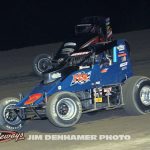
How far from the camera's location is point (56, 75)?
9.72 metres

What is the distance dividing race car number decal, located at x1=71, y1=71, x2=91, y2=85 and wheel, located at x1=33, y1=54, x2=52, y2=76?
20.1 feet

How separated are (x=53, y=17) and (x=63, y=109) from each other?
12.8 metres

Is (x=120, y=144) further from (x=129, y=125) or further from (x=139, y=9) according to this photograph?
(x=139, y=9)

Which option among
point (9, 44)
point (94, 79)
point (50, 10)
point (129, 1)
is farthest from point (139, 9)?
point (94, 79)

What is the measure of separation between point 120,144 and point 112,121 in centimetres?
178

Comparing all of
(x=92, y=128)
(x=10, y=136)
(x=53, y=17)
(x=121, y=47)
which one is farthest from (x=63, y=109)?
(x=53, y=17)

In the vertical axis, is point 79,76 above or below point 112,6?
below

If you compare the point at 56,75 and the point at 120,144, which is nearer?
the point at 120,144

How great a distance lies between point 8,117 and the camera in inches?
381

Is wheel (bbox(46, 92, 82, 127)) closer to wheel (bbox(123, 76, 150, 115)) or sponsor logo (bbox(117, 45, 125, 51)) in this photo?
wheel (bbox(123, 76, 150, 115))

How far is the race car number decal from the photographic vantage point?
9672mm

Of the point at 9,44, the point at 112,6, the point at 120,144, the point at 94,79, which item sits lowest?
the point at 120,144

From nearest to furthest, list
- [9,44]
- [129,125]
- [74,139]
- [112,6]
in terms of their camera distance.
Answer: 1. [74,139]
2. [129,125]
3. [9,44]
4. [112,6]

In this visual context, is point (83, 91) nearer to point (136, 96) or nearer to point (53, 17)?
point (136, 96)
